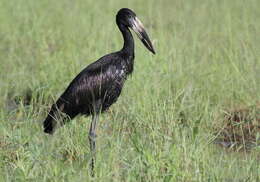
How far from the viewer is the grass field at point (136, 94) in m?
5.25

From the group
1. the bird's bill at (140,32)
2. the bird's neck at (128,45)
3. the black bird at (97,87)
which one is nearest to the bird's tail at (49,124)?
the black bird at (97,87)

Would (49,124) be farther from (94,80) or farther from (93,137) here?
(94,80)

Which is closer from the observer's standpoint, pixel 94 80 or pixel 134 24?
pixel 94 80

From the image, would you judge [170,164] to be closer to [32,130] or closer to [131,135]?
[131,135]

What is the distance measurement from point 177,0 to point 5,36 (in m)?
4.77

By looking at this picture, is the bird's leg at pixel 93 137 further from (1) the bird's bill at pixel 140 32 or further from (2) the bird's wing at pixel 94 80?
(1) the bird's bill at pixel 140 32

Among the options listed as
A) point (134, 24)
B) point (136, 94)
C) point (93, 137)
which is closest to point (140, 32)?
point (134, 24)

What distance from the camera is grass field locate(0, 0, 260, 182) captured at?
5.25 metres

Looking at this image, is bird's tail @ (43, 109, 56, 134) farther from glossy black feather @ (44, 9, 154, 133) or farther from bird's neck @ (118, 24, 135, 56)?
bird's neck @ (118, 24, 135, 56)

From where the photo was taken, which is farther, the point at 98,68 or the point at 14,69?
the point at 14,69

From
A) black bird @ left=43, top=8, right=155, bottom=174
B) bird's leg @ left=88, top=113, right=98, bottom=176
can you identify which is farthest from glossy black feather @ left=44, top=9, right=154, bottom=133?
bird's leg @ left=88, top=113, right=98, bottom=176

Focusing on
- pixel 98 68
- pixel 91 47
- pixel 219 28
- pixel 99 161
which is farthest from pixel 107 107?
pixel 219 28

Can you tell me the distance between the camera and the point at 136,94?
698 cm

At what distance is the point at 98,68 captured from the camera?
6.91 m
